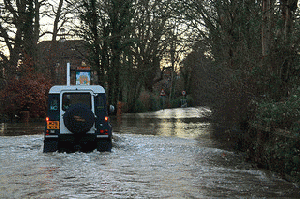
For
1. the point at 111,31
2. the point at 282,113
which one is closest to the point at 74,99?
the point at 282,113

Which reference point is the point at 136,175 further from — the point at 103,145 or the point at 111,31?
the point at 111,31

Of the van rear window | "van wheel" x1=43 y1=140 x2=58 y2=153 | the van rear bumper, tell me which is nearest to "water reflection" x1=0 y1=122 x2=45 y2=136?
the van rear window

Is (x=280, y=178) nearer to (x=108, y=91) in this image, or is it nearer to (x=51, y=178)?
(x=51, y=178)

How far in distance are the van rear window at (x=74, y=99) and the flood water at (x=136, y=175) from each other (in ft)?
4.72

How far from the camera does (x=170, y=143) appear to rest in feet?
59.0

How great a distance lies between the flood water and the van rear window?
144 cm

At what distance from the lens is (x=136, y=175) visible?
10477 mm

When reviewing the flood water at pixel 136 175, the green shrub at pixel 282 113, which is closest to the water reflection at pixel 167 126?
the flood water at pixel 136 175

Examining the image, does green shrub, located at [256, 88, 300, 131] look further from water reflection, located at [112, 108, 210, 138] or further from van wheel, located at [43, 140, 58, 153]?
water reflection, located at [112, 108, 210, 138]

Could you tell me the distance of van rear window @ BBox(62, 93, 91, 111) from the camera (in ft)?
47.6

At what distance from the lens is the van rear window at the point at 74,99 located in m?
14.5

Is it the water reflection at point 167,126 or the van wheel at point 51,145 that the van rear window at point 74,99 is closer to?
the van wheel at point 51,145

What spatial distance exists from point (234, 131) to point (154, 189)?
18.2 feet

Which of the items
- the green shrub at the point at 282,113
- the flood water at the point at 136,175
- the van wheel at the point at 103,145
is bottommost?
the flood water at the point at 136,175
